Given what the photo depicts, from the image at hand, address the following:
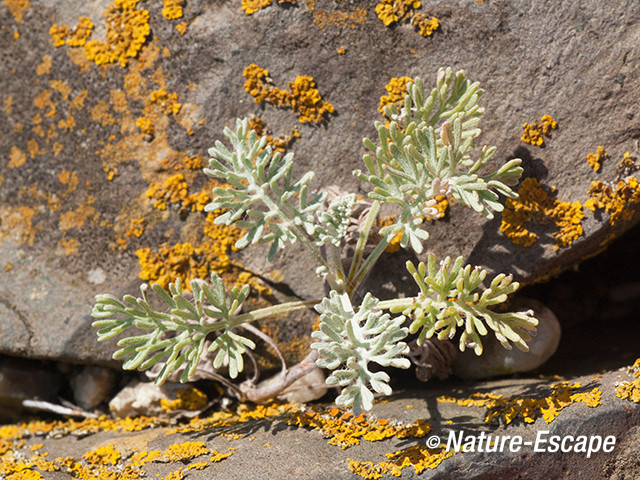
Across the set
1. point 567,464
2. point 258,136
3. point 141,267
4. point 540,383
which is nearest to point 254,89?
point 258,136

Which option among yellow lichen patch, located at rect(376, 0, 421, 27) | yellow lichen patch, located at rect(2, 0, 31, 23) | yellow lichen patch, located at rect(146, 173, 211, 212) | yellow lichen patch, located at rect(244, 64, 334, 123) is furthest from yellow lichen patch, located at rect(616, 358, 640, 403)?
yellow lichen patch, located at rect(2, 0, 31, 23)

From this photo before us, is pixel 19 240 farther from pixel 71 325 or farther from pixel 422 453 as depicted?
pixel 422 453

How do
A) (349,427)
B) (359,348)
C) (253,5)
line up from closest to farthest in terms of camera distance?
(359,348) < (349,427) < (253,5)

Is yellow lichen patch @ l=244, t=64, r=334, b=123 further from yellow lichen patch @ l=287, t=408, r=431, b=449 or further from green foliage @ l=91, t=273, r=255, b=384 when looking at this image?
yellow lichen patch @ l=287, t=408, r=431, b=449

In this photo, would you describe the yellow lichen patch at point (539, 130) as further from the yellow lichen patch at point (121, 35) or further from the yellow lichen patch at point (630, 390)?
the yellow lichen patch at point (121, 35)

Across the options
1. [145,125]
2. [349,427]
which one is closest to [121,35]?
[145,125]

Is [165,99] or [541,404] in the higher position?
[165,99]

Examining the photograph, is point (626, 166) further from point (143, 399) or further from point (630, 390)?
point (143, 399)
